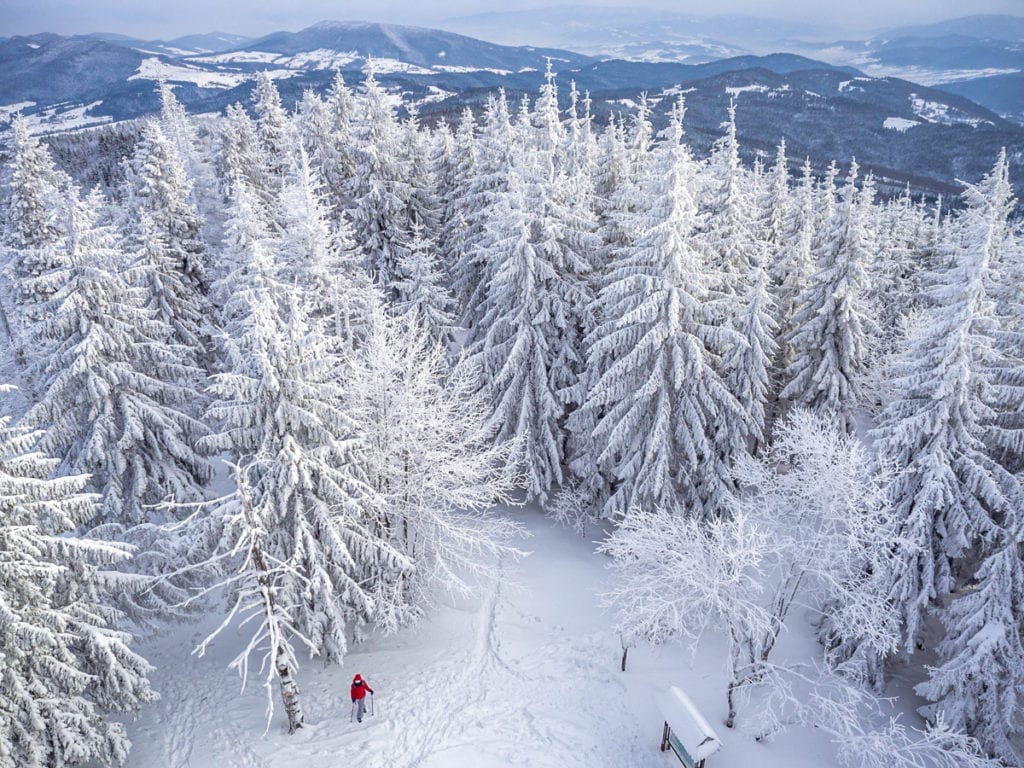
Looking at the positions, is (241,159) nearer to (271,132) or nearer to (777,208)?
(271,132)

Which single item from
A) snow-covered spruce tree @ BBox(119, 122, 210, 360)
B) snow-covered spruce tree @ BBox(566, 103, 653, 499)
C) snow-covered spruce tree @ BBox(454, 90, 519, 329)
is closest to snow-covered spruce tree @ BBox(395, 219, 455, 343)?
snow-covered spruce tree @ BBox(454, 90, 519, 329)

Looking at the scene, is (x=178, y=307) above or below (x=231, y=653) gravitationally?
above

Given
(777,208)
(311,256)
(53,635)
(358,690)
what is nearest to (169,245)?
(311,256)

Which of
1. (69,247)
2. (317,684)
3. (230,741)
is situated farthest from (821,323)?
(69,247)

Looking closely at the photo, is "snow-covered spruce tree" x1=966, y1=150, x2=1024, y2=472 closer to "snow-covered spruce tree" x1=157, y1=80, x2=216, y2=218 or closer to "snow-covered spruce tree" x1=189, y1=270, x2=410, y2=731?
"snow-covered spruce tree" x1=189, y1=270, x2=410, y2=731

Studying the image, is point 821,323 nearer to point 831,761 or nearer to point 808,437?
point 808,437

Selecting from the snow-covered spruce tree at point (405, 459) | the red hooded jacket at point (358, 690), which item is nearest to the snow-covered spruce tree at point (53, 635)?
the red hooded jacket at point (358, 690)

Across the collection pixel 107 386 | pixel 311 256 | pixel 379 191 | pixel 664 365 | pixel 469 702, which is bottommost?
pixel 469 702

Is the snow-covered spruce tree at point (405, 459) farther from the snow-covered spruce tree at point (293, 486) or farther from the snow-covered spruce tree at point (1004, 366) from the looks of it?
the snow-covered spruce tree at point (1004, 366)
